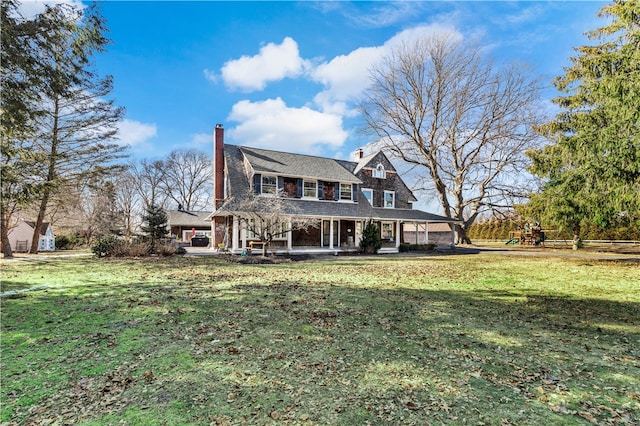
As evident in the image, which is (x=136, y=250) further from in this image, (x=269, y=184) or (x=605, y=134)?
(x=605, y=134)

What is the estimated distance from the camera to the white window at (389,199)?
2834cm

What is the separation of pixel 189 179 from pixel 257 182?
33553 mm

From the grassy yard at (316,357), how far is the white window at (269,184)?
1423 centimetres

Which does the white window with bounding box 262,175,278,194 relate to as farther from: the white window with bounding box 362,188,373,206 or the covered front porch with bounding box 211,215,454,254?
the white window with bounding box 362,188,373,206

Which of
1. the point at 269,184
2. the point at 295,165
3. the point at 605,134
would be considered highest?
the point at 295,165

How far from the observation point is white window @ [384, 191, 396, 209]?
2834cm

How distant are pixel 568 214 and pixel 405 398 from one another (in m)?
18.2

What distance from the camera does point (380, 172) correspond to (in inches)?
1118

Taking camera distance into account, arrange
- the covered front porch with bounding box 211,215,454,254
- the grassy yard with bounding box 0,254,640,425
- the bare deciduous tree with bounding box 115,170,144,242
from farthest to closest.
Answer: the bare deciduous tree with bounding box 115,170,144,242 < the covered front porch with bounding box 211,215,454,254 < the grassy yard with bounding box 0,254,640,425

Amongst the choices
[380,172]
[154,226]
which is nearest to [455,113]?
[380,172]

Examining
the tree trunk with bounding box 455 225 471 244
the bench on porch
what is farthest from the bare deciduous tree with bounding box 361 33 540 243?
the bench on porch

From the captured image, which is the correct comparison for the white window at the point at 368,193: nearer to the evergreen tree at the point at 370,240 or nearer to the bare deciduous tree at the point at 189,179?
the evergreen tree at the point at 370,240

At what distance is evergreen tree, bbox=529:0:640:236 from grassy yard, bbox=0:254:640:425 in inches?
264

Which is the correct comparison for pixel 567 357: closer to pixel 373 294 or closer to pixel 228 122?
pixel 373 294
